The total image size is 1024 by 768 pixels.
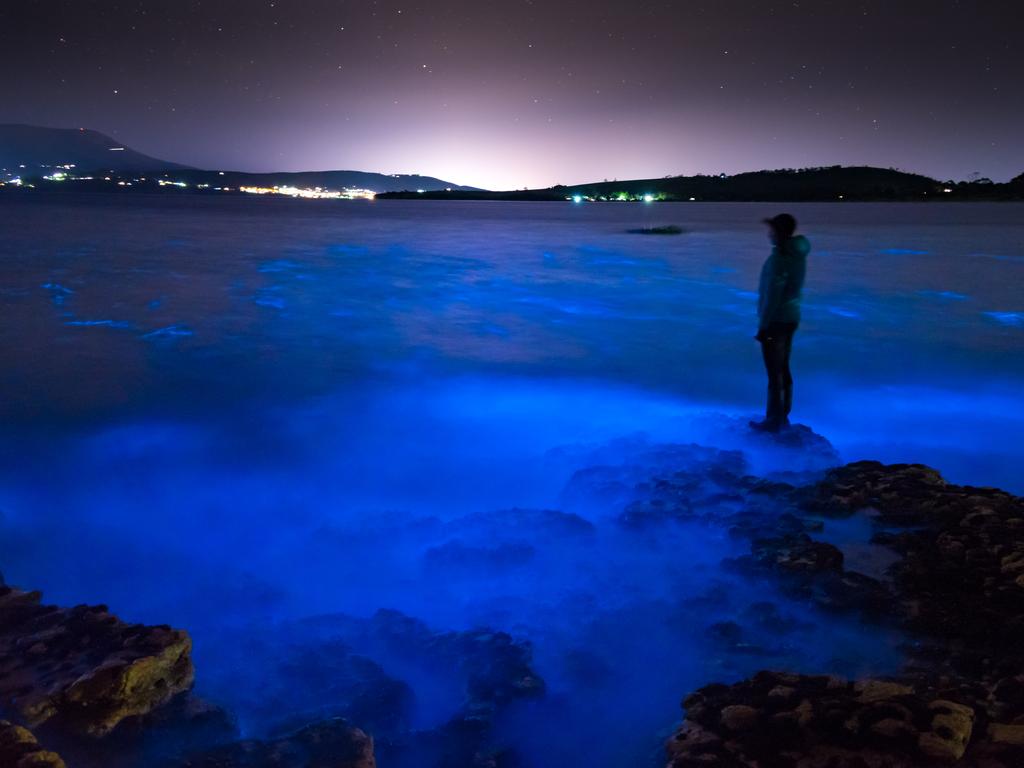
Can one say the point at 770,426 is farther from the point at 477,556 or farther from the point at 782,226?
the point at 477,556

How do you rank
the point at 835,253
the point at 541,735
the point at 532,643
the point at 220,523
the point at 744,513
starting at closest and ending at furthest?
1. the point at 541,735
2. the point at 532,643
3. the point at 744,513
4. the point at 220,523
5. the point at 835,253

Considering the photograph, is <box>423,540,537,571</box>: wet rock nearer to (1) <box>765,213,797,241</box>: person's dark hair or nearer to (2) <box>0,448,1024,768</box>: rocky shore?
(2) <box>0,448,1024,768</box>: rocky shore

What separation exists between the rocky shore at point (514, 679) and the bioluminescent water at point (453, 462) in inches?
2.6

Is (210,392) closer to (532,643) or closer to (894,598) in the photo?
(532,643)

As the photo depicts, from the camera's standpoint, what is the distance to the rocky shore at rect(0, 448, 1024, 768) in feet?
8.69

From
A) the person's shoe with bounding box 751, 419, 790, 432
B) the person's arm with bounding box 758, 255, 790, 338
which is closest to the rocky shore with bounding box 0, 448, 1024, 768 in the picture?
the person's shoe with bounding box 751, 419, 790, 432

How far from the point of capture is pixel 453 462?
6875 mm

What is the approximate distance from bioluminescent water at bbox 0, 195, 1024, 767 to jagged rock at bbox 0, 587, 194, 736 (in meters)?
0.37

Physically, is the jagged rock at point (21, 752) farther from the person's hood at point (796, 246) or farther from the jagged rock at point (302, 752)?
the person's hood at point (796, 246)

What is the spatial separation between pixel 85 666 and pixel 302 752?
1117mm

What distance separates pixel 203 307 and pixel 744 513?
13.1 metres

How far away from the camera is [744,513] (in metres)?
5.12

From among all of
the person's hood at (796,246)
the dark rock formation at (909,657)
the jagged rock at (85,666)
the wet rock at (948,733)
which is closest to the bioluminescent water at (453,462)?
the dark rock formation at (909,657)

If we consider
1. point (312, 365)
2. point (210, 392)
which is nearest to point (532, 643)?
point (210, 392)
